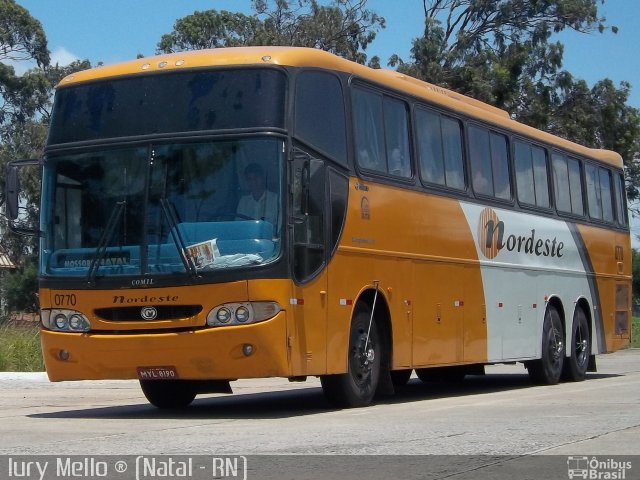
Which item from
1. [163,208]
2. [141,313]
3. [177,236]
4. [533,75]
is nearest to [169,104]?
[163,208]

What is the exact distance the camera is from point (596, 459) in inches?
329

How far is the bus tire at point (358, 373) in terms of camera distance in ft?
42.7

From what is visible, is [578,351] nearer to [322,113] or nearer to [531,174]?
[531,174]

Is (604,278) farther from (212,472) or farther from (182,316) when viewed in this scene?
(212,472)

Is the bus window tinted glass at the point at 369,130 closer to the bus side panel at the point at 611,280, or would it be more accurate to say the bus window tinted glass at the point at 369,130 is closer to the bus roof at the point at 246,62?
the bus roof at the point at 246,62

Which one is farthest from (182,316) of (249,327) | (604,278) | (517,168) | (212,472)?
(604,278)

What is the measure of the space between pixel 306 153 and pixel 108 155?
2.10 metres

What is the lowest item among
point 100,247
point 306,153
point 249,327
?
point 249,327

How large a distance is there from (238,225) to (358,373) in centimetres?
249

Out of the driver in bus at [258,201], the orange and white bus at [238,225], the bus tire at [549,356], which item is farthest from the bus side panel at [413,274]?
the bus tire at [549,356]

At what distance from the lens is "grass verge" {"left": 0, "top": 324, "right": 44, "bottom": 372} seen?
21953 millimetres

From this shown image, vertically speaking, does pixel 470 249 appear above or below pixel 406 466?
above

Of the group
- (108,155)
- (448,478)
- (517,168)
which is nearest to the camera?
(448,478)

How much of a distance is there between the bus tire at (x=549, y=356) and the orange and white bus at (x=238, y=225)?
166 inches
